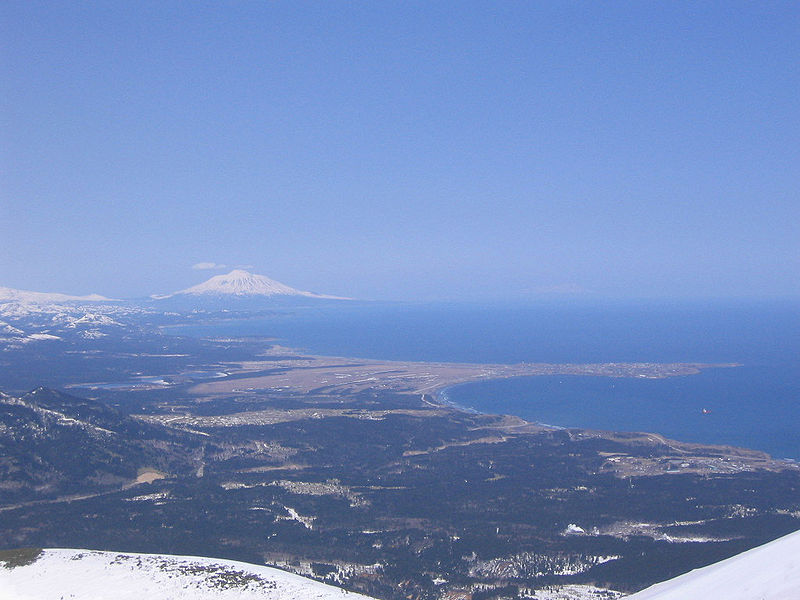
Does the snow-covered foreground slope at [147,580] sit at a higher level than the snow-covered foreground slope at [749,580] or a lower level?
lower

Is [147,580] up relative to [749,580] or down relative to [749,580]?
down

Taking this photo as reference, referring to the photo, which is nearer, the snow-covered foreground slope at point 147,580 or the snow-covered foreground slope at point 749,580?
the snow-covered foreground slope at point 749,580

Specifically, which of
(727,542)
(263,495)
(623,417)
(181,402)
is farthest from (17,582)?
(623,417)

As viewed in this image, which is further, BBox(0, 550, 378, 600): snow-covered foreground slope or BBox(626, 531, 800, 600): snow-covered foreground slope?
BBox(0, 550, 378, 600): snow-covered foreground slope

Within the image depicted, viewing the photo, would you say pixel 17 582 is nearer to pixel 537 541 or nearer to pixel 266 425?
pixel 537 541
